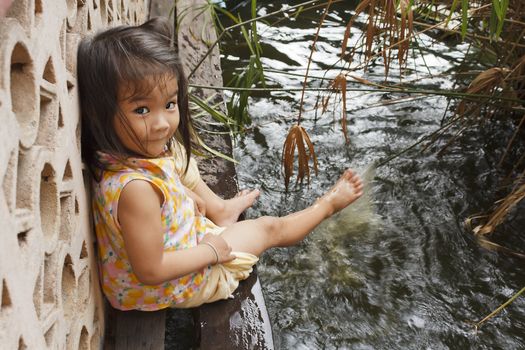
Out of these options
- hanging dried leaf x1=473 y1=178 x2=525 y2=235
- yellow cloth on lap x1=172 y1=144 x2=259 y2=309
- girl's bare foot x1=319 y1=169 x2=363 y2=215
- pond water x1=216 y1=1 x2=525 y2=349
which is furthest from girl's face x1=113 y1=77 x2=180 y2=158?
hanging dried leaf x1=473 y1=178 x2=525 y2=235

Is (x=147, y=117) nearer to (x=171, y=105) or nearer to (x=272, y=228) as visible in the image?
(x=171, y=105)

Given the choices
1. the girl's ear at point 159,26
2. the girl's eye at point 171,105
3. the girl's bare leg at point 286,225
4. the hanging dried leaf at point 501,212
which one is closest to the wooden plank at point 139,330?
the girl's bare leg at point 286,225

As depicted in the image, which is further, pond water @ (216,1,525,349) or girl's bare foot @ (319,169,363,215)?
girl's bare foot @ (319,169,363,215)

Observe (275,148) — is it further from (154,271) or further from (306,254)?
(154,271)

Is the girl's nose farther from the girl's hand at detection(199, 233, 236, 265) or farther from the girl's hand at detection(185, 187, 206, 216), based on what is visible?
the girl's hand at detection(185, 187, 206, 216)

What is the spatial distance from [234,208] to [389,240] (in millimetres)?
818

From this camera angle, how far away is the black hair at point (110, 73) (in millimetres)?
1771

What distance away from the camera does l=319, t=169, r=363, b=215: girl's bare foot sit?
2.87m

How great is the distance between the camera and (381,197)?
134 inches

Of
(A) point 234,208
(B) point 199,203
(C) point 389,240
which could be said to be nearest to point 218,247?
(B) point 199,203

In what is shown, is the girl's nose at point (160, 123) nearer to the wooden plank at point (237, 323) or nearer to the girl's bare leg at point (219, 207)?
the wooden plank at point (237, 323)

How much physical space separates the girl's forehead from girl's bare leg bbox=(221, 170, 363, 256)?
696 millimetres

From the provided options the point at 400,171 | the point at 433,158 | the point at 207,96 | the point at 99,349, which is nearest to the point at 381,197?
the point at 400,171

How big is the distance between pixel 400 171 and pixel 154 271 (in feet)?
6.79
